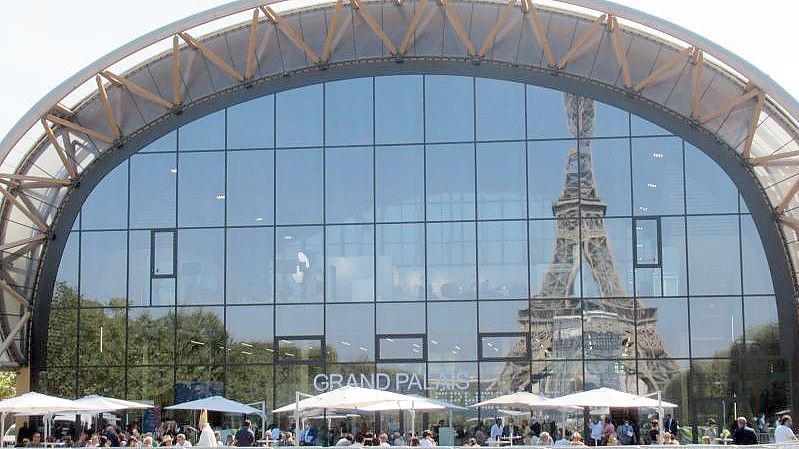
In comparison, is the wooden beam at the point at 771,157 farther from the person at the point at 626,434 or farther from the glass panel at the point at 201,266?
the glass panel at the point at 201,266

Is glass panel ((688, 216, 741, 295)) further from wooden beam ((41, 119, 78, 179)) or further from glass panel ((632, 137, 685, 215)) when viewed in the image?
wooden beam ((41, 119, 78, 179))

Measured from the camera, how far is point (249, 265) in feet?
110

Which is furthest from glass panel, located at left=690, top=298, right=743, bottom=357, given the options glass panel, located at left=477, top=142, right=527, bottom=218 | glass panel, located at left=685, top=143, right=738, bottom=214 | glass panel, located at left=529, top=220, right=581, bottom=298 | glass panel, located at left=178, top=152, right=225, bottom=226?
glass panel, located at left=178, top=152, right=225, bottom=226

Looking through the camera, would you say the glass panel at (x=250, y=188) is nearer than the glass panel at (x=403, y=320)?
No

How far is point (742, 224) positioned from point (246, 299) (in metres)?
13.5

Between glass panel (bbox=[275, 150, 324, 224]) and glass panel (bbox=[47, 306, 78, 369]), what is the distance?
6443mm

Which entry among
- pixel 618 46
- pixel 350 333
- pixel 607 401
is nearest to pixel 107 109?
pixel 350 333

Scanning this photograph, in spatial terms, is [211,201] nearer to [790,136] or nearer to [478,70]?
[478,70]

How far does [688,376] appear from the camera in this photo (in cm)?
3169

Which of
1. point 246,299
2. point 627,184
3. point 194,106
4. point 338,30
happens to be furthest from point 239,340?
point 627,184

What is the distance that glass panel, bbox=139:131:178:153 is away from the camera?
3453cm

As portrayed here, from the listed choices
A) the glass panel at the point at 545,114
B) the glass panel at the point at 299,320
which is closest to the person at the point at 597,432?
the glass panel at the point at 299,320

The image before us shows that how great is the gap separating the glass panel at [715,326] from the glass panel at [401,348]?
7.15 m

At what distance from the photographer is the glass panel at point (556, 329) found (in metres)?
32.2
